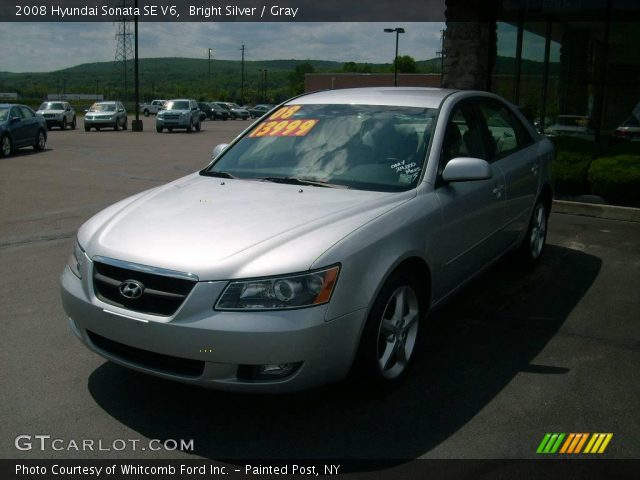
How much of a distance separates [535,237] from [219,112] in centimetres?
5792

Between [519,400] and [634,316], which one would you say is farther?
[634,316]

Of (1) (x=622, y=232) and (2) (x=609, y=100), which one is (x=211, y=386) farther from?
(2) (x=609, y=100)

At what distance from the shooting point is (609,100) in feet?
52.2

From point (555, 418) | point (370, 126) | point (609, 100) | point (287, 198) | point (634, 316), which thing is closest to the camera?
point (555, 418)

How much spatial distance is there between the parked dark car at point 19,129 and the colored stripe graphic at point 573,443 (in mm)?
17881

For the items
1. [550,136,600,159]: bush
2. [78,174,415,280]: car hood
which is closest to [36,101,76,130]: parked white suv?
[550,136,600,159]: bush

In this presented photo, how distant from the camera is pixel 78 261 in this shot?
372cm

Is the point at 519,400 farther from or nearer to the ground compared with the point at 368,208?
nearer to the ground

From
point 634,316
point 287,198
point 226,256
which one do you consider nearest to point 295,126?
point 287,198

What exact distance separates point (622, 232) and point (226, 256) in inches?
267

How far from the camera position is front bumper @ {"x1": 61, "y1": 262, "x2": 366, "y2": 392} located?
10.2ft

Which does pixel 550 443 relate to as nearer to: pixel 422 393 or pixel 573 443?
pixel 573 443

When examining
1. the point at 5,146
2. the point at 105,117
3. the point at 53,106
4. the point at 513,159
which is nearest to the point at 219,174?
the point at 513,159
